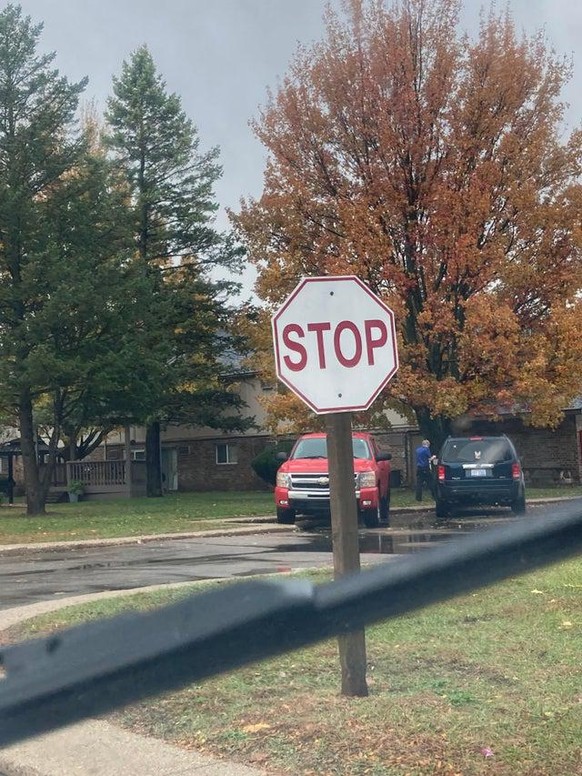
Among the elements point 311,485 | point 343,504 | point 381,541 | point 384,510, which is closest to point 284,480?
point 311,485

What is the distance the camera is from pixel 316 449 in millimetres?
20875

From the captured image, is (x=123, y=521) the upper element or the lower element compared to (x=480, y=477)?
lower

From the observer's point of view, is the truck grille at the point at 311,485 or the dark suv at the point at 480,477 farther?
the dark suv at the point at 480,477

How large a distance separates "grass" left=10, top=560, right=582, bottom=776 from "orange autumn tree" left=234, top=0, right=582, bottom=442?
1924 cm

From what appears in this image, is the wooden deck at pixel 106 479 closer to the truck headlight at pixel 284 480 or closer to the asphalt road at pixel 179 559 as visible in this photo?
the truck headlight at pixel 284 480

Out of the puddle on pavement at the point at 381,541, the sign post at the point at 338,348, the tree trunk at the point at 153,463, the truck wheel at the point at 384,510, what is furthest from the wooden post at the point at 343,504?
the tree trunk at the point at 153,463

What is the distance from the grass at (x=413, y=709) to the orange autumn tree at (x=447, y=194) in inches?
758

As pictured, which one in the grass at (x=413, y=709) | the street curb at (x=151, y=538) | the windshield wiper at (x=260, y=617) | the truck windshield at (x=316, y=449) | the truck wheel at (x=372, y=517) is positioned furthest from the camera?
the truck windshield at (x=316, y=449)

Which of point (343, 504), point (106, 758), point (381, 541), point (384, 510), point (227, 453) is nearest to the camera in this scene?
point (106, 758)

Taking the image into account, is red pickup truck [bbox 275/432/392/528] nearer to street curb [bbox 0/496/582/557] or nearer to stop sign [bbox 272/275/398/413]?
street curb [bbox 0/496/582/557]

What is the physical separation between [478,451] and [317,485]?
11.4ft

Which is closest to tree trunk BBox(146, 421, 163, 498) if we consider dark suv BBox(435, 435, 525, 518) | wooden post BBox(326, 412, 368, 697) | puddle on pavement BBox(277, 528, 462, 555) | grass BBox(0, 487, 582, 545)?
grass BBox(0, 487, 582, 545)

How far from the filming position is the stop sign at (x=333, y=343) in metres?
5.48

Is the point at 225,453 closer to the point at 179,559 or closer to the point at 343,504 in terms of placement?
the point at 179,559
